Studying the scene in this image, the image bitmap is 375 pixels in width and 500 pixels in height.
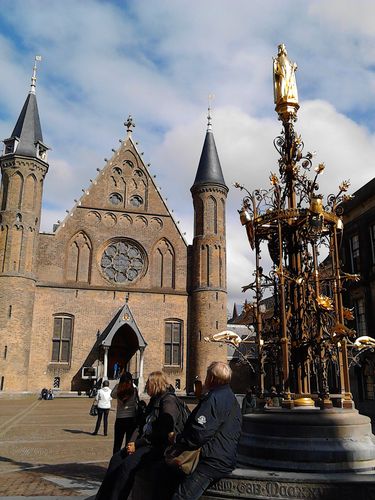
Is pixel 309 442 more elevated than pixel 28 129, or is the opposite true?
pixel 28 129

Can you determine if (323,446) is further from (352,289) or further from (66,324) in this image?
(66,324)

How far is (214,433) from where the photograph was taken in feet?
13.1

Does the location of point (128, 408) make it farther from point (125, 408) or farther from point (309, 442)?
point (309, 442)

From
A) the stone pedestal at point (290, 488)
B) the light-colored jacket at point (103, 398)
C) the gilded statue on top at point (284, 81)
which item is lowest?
the stone pedestal at point (290, 488)

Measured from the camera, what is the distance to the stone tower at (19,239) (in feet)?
96.3

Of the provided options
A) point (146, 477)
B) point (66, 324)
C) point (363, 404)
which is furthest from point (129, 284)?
point (146, 477)

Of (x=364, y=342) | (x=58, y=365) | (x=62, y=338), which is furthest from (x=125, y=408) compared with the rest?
(x=62, y=338)

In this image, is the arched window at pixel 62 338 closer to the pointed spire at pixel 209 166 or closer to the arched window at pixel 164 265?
the arched window at pixel 164 265

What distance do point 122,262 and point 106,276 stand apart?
62.5 inches

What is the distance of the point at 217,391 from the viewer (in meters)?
4.14

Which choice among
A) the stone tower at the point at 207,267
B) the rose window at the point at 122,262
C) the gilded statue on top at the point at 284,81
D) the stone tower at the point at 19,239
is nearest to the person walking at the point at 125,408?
the gilded statue on top at the point at 284,81

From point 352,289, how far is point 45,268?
798 inches

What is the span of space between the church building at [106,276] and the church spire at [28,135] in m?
0.09

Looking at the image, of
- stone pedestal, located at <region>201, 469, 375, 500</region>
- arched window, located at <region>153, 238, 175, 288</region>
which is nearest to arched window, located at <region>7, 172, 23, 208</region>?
arched window, located at <region>153, 238, 175, 288</region>
